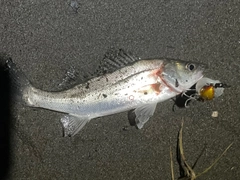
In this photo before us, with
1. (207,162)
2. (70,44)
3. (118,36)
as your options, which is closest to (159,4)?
(118,36)

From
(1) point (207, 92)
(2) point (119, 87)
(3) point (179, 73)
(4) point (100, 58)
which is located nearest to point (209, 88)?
(1) point (207, 92)

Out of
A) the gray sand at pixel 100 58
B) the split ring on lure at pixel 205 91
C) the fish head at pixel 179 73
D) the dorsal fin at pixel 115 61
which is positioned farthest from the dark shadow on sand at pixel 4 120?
the split ring on lure at pixel 205 91

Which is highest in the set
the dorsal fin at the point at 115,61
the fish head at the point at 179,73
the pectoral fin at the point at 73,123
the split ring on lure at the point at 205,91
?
the dorsal fin at the point at 115,61

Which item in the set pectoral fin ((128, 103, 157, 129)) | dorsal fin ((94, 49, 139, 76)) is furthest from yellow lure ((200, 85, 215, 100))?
dorsal fin ((94, 49, 139, 76))

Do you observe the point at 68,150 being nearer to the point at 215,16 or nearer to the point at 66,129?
the point at 66,129

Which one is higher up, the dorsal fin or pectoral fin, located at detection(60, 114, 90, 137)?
the dorsal fin

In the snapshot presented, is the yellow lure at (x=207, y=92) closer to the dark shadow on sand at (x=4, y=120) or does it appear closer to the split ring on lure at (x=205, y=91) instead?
the split ring on lure at (x=205, y=91)

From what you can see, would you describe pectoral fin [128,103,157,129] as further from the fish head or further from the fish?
the fish head
